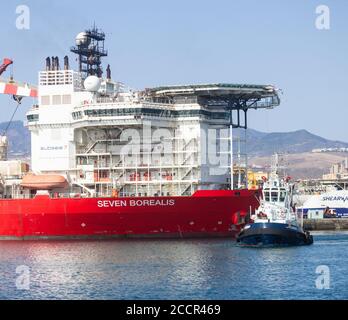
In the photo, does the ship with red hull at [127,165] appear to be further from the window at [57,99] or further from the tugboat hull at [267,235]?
the tugboat hull at [267,235]

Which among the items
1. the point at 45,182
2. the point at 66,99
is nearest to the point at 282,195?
the point at 45,182

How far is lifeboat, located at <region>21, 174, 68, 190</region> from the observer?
175 ft

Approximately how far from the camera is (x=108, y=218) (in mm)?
51219

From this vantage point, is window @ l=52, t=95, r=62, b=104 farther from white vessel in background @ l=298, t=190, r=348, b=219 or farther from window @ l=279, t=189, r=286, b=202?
white vessel in background @ l=298, t=190, r=348, b=219

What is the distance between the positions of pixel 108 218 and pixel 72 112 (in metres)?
8.58

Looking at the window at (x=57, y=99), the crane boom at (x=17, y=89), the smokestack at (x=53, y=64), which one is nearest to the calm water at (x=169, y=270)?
the window at (x=57, y=99)

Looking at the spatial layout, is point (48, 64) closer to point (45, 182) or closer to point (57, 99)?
point (57, 99)

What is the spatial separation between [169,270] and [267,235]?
12.2m

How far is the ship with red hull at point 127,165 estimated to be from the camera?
5115 centimetres

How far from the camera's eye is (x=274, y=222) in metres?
47.7

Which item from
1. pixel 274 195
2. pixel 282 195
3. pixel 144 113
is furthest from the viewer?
pixel 144 113

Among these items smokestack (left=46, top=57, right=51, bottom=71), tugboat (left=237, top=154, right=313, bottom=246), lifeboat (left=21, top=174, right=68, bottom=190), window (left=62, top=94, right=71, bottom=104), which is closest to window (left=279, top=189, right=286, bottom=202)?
tugboat (left=237, top=154, right=313, bottom=246)

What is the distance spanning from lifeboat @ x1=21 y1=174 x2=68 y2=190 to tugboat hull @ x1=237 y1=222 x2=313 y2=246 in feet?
41.3

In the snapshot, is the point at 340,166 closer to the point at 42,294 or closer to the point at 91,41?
the point at 91,41
